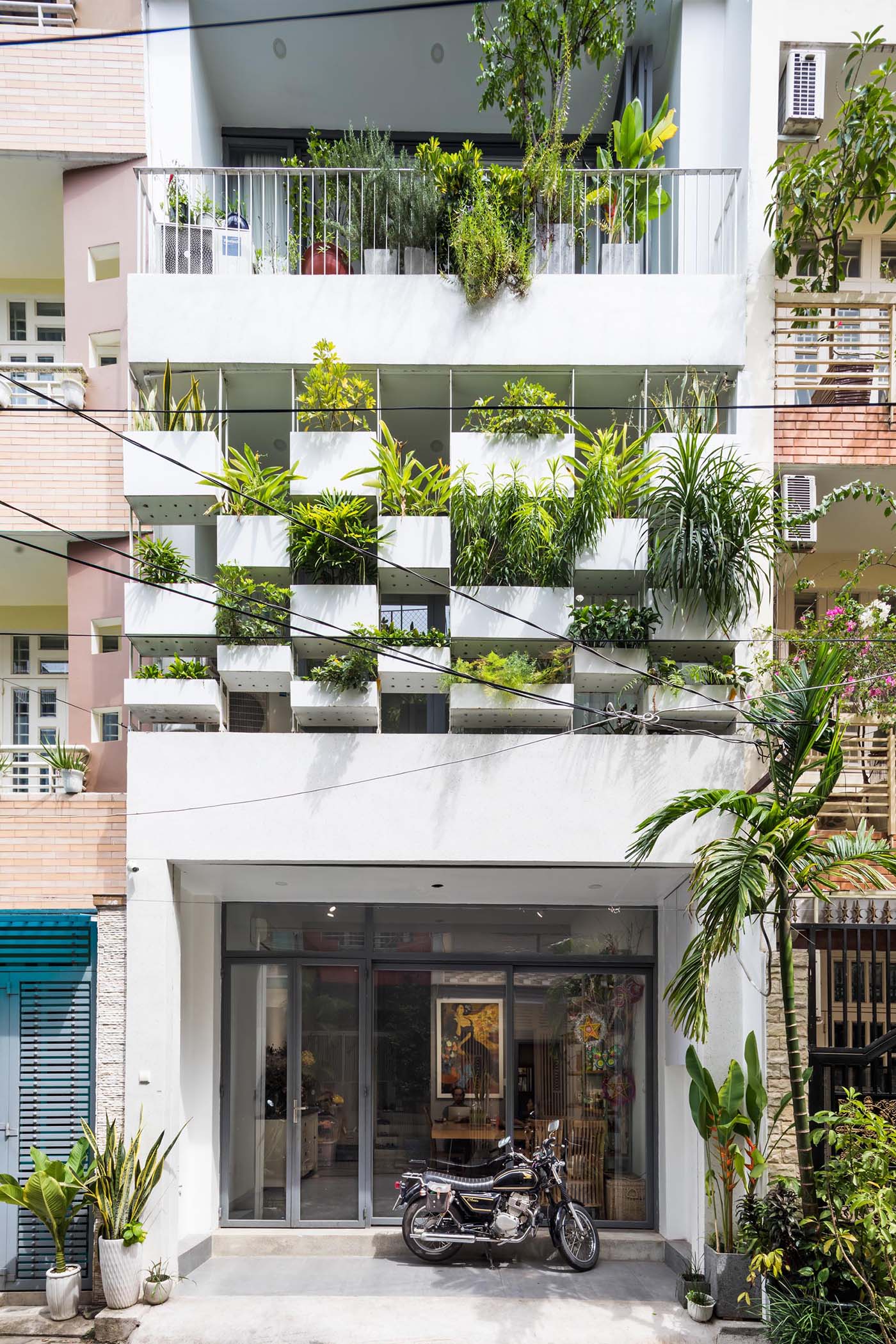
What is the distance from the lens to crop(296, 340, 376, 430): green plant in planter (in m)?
8.27

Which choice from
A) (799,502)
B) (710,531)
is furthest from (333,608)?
(799,502)

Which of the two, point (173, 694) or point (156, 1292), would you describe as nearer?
point (156, 1292)

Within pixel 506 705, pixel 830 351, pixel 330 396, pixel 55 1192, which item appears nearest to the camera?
pixel 55 1192

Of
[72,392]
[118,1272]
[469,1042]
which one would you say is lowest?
[118,1272]

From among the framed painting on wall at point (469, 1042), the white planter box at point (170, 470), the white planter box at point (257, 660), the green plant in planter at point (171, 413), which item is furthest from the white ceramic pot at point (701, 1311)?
the green plant in planter at point (171, 413)

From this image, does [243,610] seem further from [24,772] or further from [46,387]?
[24,772]

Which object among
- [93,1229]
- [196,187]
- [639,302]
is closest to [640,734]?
[639,302]

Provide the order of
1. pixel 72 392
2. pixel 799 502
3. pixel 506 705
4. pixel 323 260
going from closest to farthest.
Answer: pixel 506 705
pixel 799 502
pixel 72 392
pixel 323 260

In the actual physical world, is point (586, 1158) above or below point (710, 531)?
below

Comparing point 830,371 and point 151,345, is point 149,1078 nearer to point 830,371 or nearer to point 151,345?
point 151,345

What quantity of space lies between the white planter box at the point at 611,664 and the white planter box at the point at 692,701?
0.22 metres

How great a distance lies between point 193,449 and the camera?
8.28 m

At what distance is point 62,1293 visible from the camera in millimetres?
7480

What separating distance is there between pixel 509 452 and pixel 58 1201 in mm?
6591
